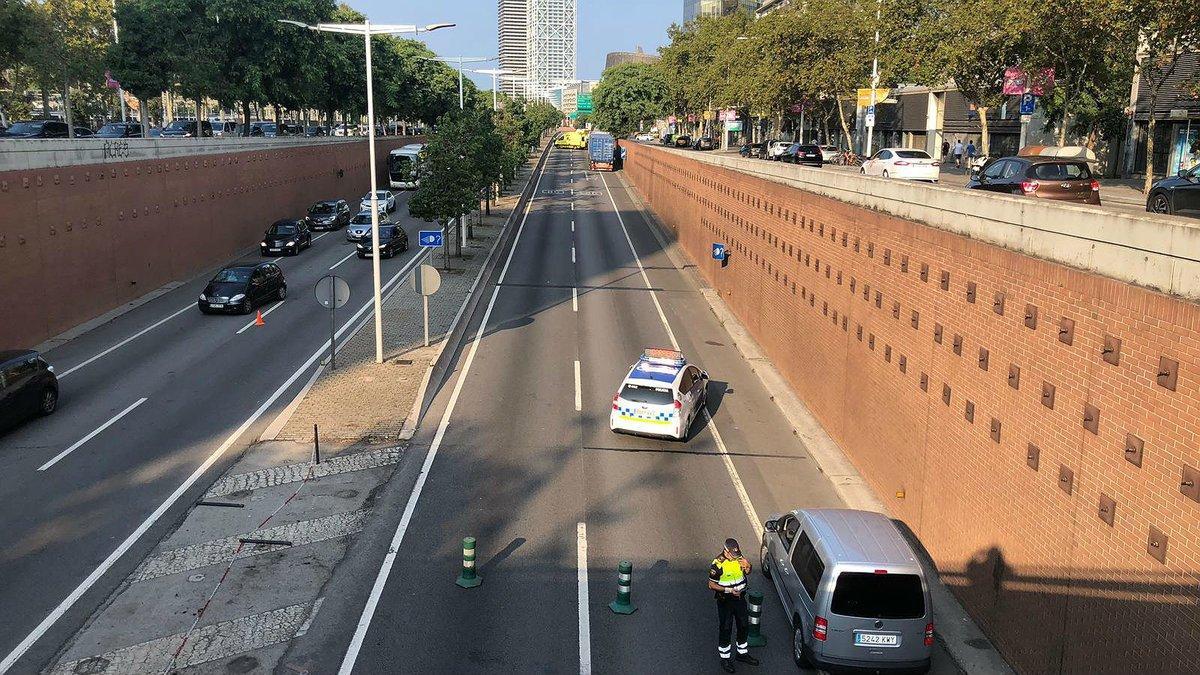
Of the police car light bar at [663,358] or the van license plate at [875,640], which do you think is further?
the police car light bar at [663,358]

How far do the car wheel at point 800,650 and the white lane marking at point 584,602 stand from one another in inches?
113

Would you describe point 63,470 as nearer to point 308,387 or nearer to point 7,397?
point 7,397

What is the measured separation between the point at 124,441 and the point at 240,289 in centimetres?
1423

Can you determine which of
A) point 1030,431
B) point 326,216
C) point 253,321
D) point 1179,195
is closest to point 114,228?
point 253,321

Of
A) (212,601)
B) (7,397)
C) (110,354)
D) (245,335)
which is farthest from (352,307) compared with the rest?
(212,601)

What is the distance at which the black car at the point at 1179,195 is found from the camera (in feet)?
58.9

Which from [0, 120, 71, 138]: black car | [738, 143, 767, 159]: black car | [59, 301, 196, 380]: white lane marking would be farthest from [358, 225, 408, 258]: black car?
[738, 143, 767, 159]: black car

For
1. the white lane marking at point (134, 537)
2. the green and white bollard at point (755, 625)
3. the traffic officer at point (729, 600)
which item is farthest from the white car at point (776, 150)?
the traffic officer at point (729, 600)

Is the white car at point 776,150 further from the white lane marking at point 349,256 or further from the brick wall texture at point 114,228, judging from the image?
the brick wall texture at point 114,228

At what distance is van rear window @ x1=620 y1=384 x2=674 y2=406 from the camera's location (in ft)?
70.3

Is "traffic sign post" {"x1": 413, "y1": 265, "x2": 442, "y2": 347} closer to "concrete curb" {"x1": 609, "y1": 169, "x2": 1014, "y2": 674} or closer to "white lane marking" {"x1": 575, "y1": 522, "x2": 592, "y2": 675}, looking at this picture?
"concrete curb" {"x1": 609, "y1": 169, "x2": 1014, "y2": 674}

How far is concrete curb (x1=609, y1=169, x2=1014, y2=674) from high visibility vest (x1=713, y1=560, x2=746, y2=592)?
2.97 metres

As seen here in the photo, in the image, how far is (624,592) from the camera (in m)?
13.8

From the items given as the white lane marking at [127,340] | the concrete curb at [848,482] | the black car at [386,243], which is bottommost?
the concrete curb at [848,482]
